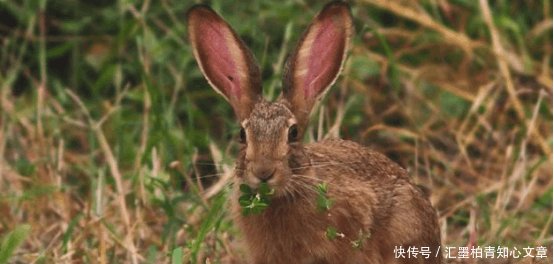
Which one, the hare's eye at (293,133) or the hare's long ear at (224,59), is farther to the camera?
the hare's long ear at (224,59)

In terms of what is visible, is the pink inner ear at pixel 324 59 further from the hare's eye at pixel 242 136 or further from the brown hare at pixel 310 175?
the hare's eye at pixel 242 136

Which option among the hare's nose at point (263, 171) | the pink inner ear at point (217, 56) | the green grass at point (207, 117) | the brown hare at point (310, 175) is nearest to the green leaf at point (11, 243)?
the green grass at point (207, 117)

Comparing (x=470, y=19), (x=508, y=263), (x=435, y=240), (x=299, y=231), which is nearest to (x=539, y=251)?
(x=508, y=263)

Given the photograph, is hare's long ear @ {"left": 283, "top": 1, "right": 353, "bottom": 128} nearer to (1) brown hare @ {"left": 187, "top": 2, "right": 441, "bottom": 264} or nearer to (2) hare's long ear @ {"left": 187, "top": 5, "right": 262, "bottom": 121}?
(1) brown hare @ {"left": 187, "top": 2, "right": 441, "bottom": 264}

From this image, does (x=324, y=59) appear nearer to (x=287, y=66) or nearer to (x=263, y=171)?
(x=287, y=66)

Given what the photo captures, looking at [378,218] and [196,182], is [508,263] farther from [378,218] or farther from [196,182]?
[196,182]

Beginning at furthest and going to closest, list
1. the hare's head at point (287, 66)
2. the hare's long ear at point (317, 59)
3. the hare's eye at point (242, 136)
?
1. the hare's long ear at point (317, 59)
2. the hare's head at point (287, 66)
3. the hare's eye at point (242, 136)

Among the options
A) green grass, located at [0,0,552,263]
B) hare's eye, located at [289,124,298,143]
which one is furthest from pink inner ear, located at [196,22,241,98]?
green grass, located at [0,0,552,263]

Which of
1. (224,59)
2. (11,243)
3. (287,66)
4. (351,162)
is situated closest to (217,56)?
(224,59)
